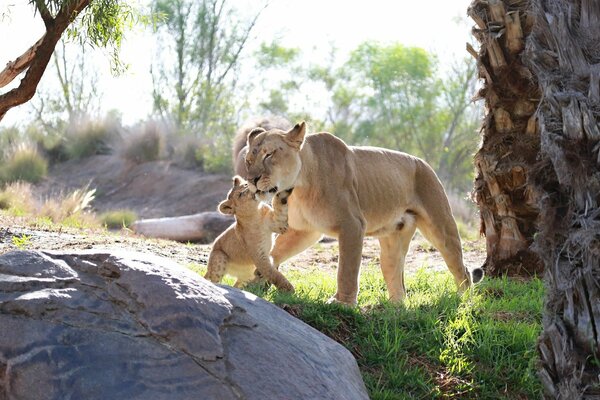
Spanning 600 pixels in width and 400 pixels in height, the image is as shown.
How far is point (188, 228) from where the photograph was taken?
49.5 ft

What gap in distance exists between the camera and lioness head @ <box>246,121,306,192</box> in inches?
272

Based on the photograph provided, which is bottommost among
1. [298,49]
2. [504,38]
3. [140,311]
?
[140,311]

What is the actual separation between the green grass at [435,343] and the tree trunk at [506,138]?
2.66m

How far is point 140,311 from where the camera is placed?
14.3 ft

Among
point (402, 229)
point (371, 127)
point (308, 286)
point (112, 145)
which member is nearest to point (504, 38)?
point (402, 229)

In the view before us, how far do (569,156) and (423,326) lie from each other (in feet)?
5.77

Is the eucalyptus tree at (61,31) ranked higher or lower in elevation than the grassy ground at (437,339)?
higher

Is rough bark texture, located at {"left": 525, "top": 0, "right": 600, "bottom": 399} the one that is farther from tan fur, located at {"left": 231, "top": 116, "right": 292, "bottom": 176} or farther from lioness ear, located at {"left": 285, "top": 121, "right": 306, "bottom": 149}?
tan fur, located at {"left": 231, "top": 116, "right": 292, "bottom": 176}

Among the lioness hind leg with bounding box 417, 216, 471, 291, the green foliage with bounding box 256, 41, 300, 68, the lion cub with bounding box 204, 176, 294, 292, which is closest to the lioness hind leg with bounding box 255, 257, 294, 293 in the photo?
the lion cub with bounding box 204, 176, 294, 292

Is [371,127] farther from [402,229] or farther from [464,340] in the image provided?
[464,340]

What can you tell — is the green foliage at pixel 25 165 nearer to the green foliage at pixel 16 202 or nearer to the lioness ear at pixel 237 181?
the green foliage at pixel 16 202

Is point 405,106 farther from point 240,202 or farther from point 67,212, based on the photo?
point 240,202

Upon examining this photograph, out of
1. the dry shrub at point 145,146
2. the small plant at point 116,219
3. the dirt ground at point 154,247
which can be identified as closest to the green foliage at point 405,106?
the dry shrub at point 145,146

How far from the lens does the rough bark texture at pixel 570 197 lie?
481 centimetres
